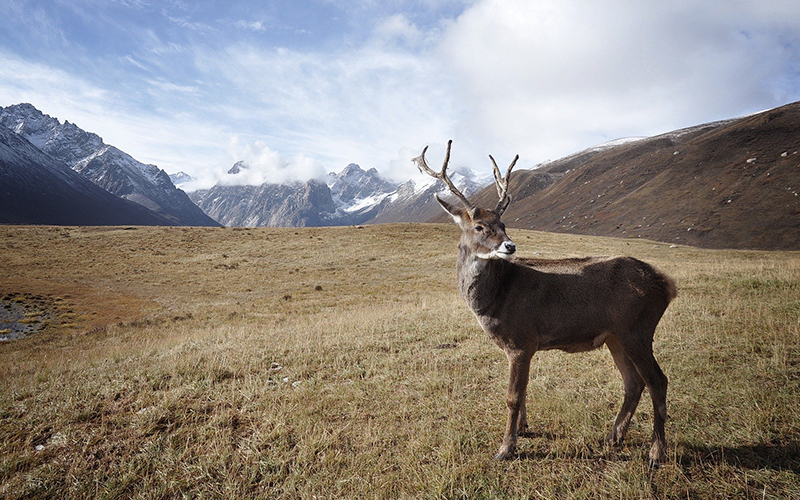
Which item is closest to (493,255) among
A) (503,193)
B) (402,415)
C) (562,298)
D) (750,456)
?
(562,298)

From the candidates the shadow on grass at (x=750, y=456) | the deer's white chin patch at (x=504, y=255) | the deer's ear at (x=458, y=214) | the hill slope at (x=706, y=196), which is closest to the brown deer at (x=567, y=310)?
the deer's white chin patch at (x=504, y=255)

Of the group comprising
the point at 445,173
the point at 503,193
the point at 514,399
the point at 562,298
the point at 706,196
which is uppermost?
the point at 706,196

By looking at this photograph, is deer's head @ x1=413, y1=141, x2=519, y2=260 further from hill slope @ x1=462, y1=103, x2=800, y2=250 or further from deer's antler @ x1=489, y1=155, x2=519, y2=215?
hill slope @ x1=462, y1=103, x2=800, y2=250

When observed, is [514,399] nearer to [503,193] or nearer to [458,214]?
[458,214]

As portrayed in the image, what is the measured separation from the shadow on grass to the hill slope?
4323 centimetres

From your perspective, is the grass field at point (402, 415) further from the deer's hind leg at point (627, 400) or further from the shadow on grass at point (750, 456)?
the deer's hind leg at point (627, 400)

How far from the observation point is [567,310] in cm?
486

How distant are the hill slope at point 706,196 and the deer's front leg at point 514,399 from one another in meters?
43.4

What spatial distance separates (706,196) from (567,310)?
97577mm

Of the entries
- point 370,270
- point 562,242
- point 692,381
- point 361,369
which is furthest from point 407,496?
point 562,242

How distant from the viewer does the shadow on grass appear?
4086 millimetres

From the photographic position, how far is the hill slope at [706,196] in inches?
2394

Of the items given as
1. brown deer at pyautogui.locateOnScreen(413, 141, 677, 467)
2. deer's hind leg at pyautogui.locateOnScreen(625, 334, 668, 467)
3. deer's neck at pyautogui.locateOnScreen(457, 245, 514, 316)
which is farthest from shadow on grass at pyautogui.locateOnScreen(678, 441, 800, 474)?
deer's neck at pyautogui.locateOnScreen(457, 245, 514, 316)

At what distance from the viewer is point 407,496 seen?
4.02 m
